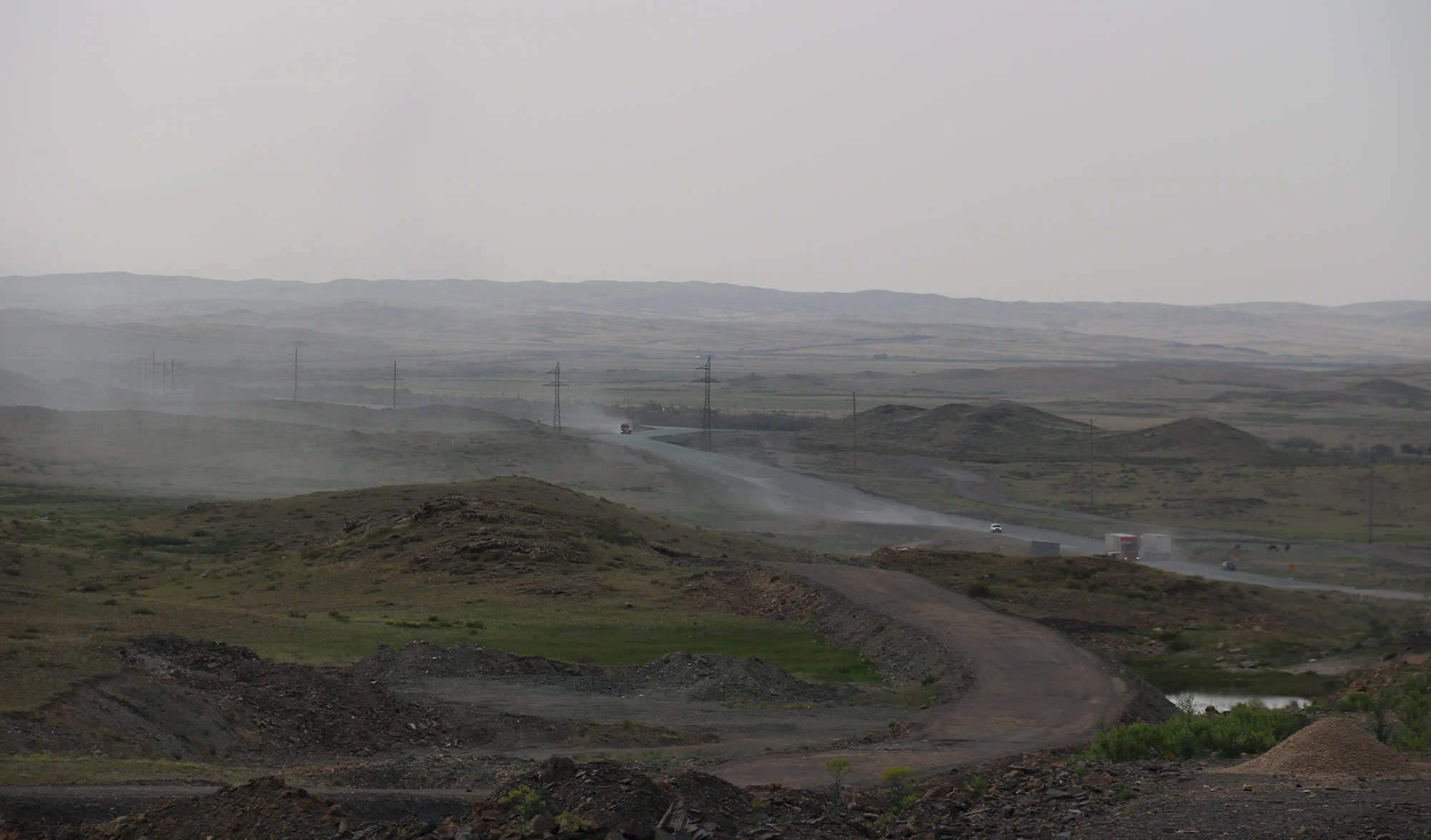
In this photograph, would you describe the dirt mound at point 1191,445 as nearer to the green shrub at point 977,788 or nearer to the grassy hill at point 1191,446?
the grassy hill at point 1191,446

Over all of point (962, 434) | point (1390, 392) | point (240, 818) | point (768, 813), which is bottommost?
point (962, 434)

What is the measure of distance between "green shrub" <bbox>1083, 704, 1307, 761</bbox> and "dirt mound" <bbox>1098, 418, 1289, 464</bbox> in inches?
3572

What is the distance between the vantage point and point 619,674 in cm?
2730

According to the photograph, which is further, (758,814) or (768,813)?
(768,813)

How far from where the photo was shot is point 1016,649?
31.3 meters

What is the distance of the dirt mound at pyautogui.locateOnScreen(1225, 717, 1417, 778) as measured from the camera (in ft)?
46.0

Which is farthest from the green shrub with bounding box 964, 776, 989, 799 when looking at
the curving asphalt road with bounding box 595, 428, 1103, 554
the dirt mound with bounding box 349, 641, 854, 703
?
the curving asphalt road with bounding box 595, 428, 1103, 554

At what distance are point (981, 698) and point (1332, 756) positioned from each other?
11.9m

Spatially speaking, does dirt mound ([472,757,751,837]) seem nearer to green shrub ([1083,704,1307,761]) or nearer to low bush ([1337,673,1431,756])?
green shrub ([1083,704,1307,761])

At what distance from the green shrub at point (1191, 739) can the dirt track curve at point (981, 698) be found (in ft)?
7.91

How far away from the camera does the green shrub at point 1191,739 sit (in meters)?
17.1

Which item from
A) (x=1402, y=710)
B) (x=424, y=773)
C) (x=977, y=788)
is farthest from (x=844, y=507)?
(x=977, y=788)

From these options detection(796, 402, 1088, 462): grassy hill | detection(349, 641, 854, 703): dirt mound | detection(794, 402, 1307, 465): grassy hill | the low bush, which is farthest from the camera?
detection(796, 402, 1088, 462): grassy hill

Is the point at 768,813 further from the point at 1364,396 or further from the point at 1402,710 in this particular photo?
the point at 1364,396
